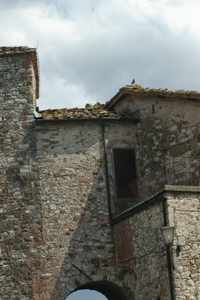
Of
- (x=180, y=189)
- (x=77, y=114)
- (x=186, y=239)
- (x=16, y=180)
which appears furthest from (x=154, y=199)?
(x=77, y=114)

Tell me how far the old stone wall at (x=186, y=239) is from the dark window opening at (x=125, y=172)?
4.21m

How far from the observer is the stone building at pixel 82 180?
20.5 metres

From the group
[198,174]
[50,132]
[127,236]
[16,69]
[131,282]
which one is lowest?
[131,282]

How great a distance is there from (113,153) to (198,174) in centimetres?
304

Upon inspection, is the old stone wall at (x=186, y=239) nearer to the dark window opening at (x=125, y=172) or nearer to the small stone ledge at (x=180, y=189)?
the small stone ledge at (x=180, y=189)

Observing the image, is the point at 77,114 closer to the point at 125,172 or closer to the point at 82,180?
the point at 82,180

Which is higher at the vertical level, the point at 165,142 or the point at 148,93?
→ the point at 148,93

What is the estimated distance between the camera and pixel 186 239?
17.8 m

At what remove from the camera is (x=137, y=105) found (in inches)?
891

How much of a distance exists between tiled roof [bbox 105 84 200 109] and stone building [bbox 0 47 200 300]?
0.04 m

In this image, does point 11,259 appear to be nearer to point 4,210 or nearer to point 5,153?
point 4,210

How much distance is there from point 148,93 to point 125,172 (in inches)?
105

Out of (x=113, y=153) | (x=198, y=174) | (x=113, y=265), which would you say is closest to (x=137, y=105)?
(x=113, y=153)

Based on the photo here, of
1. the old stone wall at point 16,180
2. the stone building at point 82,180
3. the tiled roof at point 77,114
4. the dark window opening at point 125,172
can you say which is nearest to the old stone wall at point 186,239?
the stone building at point 82,180
